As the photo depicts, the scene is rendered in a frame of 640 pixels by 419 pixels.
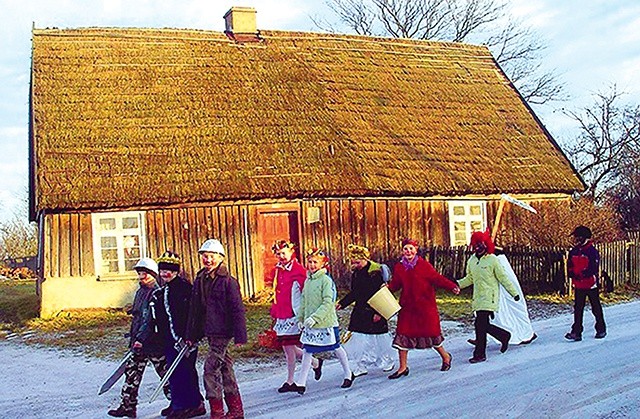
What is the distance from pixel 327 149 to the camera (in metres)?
16.8

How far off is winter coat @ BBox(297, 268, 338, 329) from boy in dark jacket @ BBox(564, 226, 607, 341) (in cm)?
377

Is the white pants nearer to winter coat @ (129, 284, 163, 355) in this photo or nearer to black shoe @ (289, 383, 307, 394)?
black shoe @ (289, 383, 307, 394)

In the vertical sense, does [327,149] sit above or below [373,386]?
above

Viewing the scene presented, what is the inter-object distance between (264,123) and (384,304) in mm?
9855

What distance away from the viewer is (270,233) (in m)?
16.2

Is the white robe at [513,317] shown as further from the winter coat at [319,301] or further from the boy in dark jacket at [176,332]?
the boy in dark jacket at [176,332]

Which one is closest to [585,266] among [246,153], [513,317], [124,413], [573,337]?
[573,337]

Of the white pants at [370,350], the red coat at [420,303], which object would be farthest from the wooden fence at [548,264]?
the white pants at [370,350]

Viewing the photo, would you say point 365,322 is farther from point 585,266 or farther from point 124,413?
point 585,266

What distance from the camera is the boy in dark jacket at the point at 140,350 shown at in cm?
678

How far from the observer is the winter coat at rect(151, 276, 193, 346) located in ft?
22.4

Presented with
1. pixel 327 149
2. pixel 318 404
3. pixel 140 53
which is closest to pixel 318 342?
pixel 318 404

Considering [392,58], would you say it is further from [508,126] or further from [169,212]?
[169,212]

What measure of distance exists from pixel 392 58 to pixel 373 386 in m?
15.7
